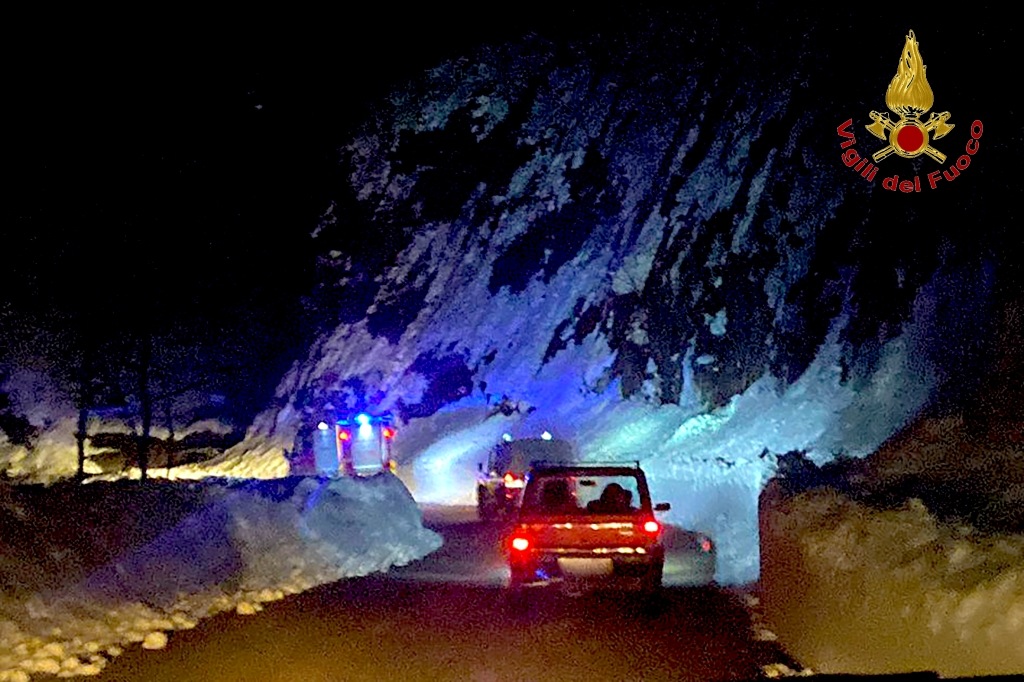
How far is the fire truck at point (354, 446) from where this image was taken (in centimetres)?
3434

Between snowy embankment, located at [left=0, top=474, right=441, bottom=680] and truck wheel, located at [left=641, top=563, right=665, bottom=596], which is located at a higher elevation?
snowy embankment, located at [left=0, top=474, right=441, bottom=680]

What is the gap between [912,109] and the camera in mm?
23406

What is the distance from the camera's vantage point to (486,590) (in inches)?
540

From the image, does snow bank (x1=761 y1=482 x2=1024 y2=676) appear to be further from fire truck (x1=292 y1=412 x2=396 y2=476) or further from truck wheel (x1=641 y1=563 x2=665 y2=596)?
fire truck (x1=292 y1=412 x2=396 y2=476)

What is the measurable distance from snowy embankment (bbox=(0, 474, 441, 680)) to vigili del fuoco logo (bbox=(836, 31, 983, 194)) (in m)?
16.0

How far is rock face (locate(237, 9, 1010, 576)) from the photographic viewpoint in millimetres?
26469

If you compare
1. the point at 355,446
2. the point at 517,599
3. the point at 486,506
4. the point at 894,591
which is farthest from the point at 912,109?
the point at 355,446

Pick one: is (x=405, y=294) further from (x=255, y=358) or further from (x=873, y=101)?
(x=873, y=101)

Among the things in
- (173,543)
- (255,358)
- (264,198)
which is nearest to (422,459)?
(255,358)

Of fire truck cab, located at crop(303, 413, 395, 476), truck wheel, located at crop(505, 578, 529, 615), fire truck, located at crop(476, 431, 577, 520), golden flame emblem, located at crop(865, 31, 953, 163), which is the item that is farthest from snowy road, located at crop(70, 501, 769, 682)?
fire truck cab, located at crop(303, 413, 395, 476)

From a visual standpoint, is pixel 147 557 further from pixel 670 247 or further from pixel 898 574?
pixel 670 247

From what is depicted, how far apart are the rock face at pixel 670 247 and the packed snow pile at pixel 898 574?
394 inches

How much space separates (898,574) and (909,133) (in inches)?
860

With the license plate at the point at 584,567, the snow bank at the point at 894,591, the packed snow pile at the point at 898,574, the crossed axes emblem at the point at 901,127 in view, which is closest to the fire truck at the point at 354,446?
the crossed axes emblem at the point at 901,127
